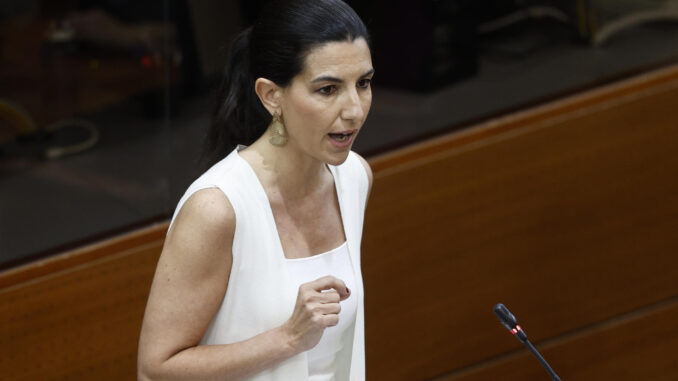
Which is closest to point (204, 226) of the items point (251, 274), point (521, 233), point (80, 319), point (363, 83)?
point (251, 274)

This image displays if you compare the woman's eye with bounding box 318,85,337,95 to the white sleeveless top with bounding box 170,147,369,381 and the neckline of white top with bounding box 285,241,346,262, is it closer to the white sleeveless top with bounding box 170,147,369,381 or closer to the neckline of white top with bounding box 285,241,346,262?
the white sleeveless top with bounding box 170,147,369,381

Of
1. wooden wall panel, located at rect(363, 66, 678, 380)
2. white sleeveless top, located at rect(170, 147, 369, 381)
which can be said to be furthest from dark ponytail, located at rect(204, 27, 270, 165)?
wooden wall panel, located at rect(363, 66, 678, 380)

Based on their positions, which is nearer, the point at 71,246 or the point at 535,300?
the point at 71,246

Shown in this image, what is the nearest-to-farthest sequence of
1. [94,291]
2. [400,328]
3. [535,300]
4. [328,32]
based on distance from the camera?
1. [328,32]
2. [94,291]
3. [400,328]
4. [535,300]

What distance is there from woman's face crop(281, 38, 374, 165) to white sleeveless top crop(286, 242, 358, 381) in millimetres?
209

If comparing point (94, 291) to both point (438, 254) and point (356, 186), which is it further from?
point (438, 254)

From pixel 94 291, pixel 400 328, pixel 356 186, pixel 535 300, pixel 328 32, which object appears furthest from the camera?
pixel 535 300

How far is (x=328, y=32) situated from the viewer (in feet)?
5.70

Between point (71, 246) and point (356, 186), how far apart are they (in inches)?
35.8

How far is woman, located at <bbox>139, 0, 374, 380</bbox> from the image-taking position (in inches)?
67.5

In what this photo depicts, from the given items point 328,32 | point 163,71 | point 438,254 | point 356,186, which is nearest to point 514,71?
point 438,254

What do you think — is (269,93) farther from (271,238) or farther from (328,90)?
(271,238)

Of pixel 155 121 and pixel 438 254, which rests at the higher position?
pixel 155 121

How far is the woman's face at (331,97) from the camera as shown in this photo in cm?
173
